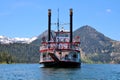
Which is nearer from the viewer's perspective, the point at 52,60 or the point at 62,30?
the point at 52,60

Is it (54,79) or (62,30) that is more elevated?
(62,30)

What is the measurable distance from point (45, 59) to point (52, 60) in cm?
552

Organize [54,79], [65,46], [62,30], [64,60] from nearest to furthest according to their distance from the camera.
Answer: [54,79] < [64,60] < [65,46] < [62,30]

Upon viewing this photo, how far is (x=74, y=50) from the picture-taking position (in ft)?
405

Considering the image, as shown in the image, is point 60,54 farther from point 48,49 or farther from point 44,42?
point 44,42

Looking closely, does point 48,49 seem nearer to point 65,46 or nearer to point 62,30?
point 65,46

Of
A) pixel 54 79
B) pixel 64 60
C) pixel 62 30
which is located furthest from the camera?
pixel 62 30

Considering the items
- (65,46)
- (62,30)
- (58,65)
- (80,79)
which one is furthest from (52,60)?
(80,79)

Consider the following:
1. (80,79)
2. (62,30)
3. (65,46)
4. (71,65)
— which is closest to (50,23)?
(62,30)

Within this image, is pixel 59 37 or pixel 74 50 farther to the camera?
pixel 59 37

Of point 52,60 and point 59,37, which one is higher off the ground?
point 59,37

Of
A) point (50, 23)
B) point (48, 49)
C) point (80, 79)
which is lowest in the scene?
point (80, 79)

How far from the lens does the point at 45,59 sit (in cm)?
12400

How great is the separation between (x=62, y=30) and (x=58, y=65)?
24686mm
